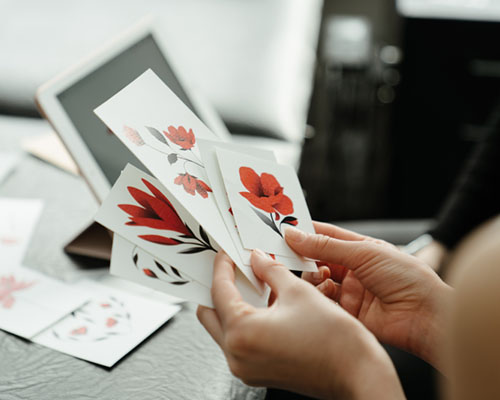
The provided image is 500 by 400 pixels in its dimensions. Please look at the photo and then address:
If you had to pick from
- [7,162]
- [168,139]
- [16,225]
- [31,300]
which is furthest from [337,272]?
[7,162]

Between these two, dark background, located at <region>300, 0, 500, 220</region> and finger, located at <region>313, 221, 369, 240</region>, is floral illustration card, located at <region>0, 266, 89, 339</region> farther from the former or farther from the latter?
dark background, located at <region>300, 0, 500, 220</region>

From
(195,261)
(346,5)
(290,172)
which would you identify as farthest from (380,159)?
(195,261)

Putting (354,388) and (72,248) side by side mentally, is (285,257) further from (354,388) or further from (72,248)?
(72,248)

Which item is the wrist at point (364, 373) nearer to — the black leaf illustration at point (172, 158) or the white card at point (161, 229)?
Answer: the white card at point (161, 229)

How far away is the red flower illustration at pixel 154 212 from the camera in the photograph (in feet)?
2.34

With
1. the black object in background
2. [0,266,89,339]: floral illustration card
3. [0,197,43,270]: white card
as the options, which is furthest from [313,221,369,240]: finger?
the black object in background

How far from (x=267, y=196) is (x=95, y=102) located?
1.21ft

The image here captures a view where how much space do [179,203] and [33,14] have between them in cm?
139

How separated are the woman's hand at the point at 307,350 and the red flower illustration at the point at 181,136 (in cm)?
28

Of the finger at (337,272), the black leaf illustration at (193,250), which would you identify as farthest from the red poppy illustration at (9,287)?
the finger at (337,272)

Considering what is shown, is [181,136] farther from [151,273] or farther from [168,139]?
[151,273]

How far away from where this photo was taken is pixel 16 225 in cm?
95

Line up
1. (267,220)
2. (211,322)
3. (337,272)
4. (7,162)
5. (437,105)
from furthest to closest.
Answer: (437,105)
(7,162)
(337,272)
(267,220)
(211,322)

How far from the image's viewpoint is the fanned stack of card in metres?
0.69
